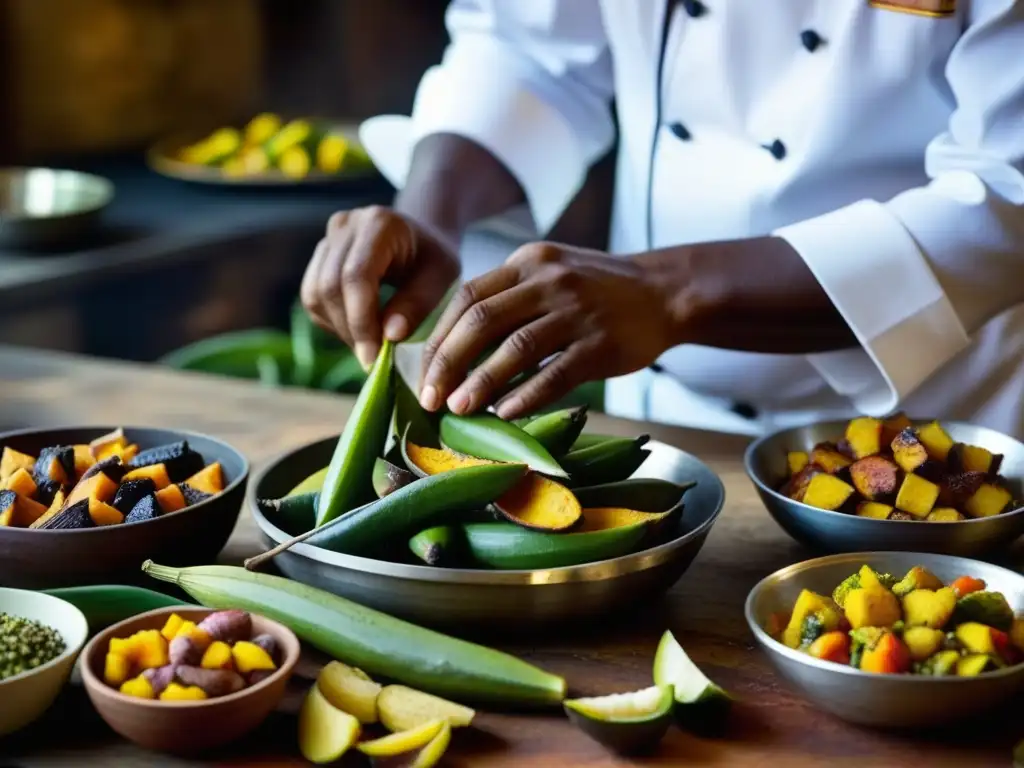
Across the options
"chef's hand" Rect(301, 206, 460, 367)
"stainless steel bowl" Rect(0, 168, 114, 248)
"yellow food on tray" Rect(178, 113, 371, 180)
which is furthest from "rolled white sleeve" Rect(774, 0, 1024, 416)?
"yellow food on tray" Rect(178, 113, 371, 180)

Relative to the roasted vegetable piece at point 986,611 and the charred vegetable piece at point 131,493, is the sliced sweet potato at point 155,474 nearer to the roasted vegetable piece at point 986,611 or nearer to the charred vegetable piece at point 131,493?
the charred vegetable piece at point 131,493

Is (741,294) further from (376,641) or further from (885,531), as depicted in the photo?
(376,641)

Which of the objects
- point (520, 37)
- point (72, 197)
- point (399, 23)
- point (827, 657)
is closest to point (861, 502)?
point (827, 657)

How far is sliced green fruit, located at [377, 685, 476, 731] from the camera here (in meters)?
0.92

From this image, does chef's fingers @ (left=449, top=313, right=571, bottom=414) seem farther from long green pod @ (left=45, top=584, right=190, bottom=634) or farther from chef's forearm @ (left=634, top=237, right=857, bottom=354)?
long green pod @ (left=45, top=584, right=190, bottom=634)

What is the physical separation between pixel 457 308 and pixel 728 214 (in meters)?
0.61

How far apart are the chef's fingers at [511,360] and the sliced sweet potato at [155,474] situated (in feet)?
0.90

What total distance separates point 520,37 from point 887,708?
1331 millimetres

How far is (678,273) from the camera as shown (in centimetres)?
139

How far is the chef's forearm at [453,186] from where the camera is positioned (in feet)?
6.09

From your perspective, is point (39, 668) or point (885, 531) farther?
point (885, 531)

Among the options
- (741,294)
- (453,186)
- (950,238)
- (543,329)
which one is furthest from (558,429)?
(453,186)

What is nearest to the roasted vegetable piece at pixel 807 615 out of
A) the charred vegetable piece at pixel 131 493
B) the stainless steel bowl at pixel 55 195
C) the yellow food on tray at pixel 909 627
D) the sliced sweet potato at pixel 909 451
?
the yellow food on tray at pixel 909 627

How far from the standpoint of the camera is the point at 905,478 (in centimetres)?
115
